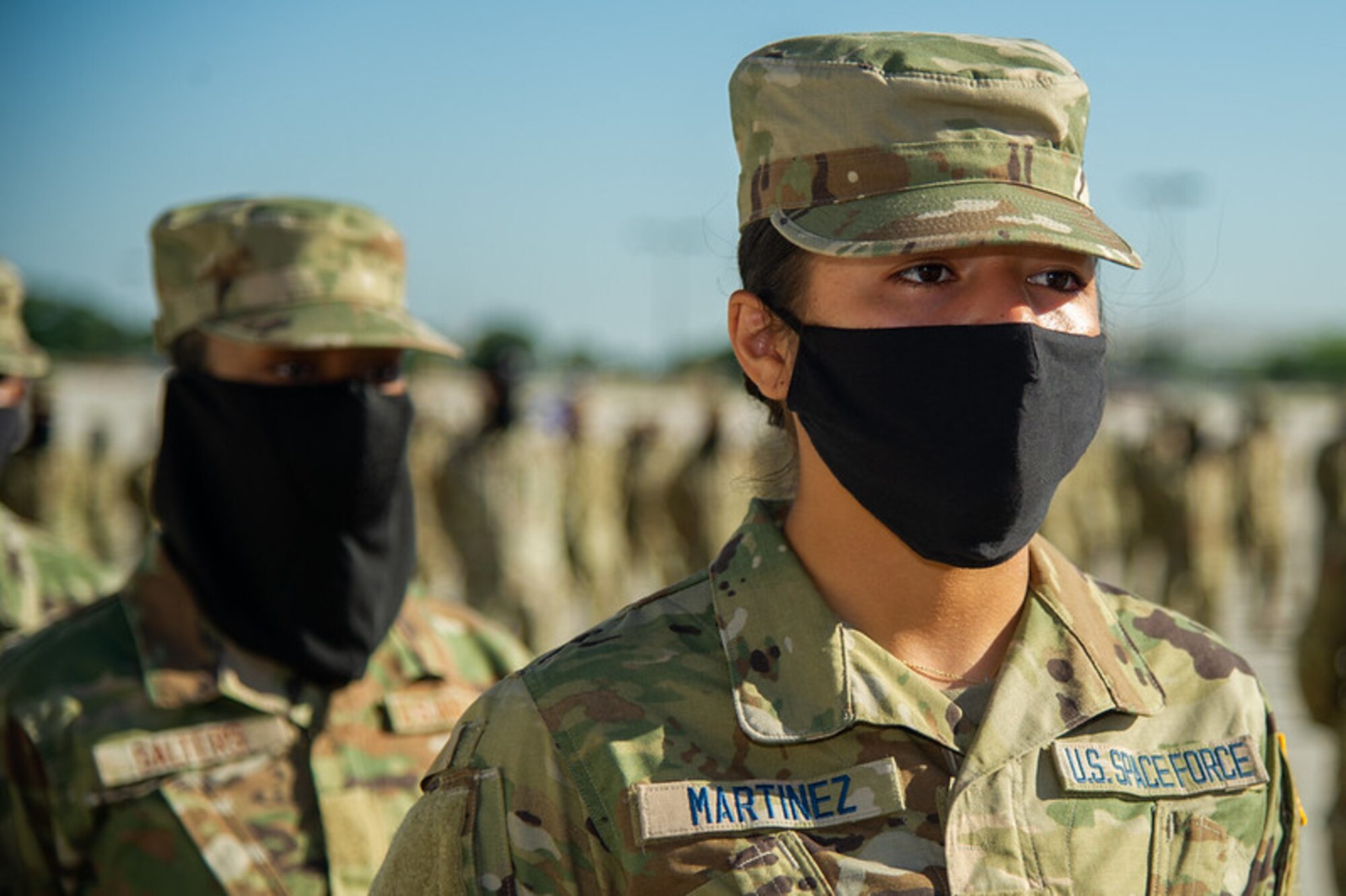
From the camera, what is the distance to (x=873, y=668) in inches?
69.4

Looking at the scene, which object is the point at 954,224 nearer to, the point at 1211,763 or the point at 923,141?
the point at 923,141

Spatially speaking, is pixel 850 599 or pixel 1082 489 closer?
pixel 850 599

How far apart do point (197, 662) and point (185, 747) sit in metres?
0.16

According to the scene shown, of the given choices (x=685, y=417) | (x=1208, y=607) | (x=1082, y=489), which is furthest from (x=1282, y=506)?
(x=685, y=417)

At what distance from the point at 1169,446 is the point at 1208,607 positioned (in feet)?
6.06

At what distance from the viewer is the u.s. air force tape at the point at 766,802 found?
1647mm

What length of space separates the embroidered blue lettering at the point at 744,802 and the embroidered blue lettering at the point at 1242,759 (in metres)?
0.59

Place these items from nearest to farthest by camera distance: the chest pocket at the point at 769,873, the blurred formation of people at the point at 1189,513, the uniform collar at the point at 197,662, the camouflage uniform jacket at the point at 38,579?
the chest pocket at the point at 769,873
the uniform collar at the point at 197,662
the camouflage uniform jacket at the point at 38,579
the blurred formation of people at the point at 1189,513

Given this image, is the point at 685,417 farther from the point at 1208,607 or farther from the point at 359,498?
the point at 359,498

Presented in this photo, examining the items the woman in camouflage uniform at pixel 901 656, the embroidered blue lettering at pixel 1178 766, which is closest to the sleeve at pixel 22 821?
the woman in camouflage uniform at pixel 901 656

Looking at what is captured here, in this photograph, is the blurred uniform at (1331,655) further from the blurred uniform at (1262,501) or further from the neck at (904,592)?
the blurred uniform at (1262,501)

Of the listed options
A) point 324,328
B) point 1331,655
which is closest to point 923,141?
point 324,328

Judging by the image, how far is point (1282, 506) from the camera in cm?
1452

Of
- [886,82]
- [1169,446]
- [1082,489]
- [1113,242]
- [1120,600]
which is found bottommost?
[1082,489]
